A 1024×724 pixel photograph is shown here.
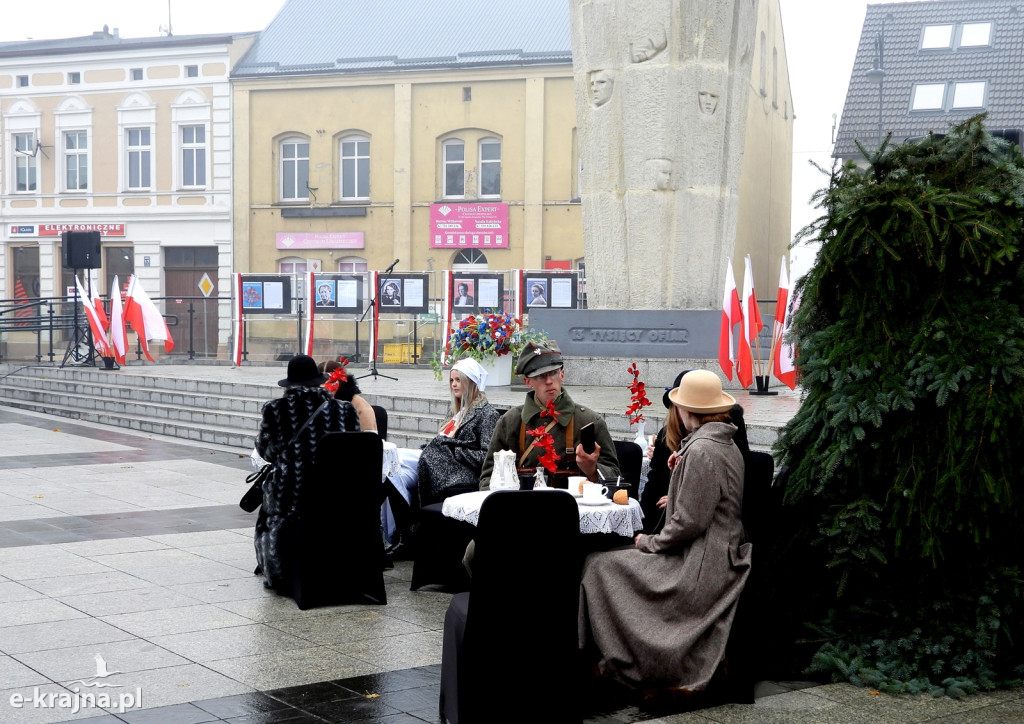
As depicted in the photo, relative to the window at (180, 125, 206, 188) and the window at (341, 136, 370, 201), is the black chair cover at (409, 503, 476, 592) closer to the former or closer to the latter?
the window at (341, 136, 370, 201)

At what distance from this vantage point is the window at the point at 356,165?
121 feet

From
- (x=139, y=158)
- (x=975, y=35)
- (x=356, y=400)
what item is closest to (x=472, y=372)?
(x=356, y=400)

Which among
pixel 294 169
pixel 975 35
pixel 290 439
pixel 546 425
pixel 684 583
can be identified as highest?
pixel 975 35

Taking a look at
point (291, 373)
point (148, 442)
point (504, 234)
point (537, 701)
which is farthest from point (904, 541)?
point (504, 234)

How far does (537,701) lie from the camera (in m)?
4.73

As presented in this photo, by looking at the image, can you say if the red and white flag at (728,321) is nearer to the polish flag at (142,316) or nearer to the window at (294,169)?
the polish flag at (142,316)

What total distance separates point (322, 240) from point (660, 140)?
22862 mm

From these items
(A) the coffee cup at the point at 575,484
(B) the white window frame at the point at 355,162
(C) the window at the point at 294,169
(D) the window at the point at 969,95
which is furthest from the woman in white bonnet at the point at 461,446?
(D) the window at the point at 969,95

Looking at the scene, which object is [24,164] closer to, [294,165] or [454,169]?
[294,165]

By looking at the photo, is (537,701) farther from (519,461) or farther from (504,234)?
(504,234)

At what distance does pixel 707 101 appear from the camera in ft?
49.7

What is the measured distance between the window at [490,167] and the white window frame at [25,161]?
48.6ft

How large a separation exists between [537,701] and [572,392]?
1018 cm

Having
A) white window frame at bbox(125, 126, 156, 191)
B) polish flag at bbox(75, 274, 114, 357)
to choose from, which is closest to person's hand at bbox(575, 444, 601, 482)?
polish flag at bbox(75, 274, 114, 357)
